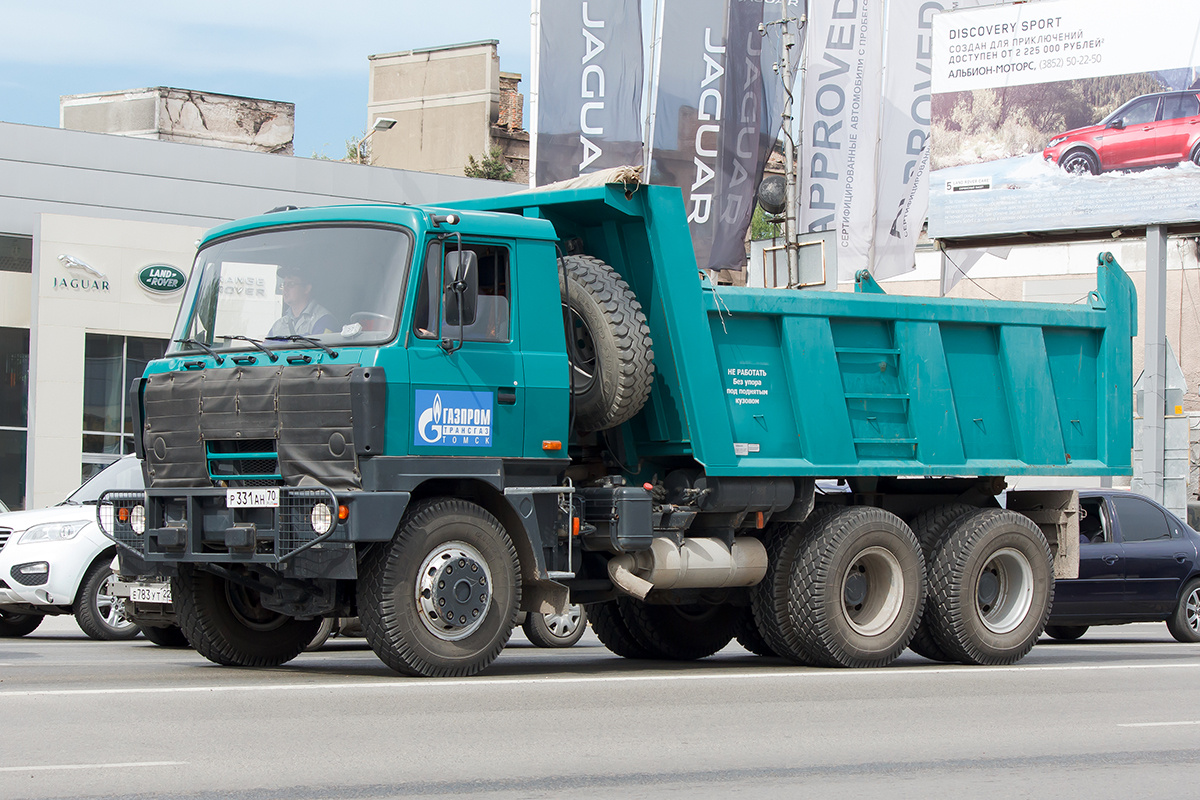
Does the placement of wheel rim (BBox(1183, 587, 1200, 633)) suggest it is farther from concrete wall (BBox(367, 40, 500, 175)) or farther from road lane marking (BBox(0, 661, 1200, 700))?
concrete wall (BBox(367, 40, 500, 175))

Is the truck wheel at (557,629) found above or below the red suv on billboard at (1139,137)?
below

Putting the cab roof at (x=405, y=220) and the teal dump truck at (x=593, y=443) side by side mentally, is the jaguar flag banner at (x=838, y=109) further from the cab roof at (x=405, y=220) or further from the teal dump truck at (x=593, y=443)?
the cab roof at (x=405, y=220)

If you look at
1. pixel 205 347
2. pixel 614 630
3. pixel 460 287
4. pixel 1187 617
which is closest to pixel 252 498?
pixel 205 347

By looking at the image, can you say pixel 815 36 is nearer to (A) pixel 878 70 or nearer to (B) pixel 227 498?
(A) pixel 878 70

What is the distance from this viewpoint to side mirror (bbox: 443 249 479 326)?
1020 centimetres

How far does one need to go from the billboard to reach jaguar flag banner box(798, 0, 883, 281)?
4.30 m

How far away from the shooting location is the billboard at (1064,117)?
28.2 metres

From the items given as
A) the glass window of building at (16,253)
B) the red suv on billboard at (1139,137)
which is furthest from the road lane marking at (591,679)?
the glass window of building at (16,253)

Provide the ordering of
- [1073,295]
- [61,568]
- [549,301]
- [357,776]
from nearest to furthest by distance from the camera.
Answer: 1. [357,776]
2. [549,301]
3. [61,568]
4. [1073,295]

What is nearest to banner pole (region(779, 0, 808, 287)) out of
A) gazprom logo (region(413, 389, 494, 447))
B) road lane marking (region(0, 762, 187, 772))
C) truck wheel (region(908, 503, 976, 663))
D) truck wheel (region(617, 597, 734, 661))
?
truck wheel (region(908, 503, 976, 663))

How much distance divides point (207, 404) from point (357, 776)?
426cm

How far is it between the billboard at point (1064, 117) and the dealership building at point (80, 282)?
14360mm

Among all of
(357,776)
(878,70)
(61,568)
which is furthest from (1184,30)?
(357,776)

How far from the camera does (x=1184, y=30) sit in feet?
91.5
